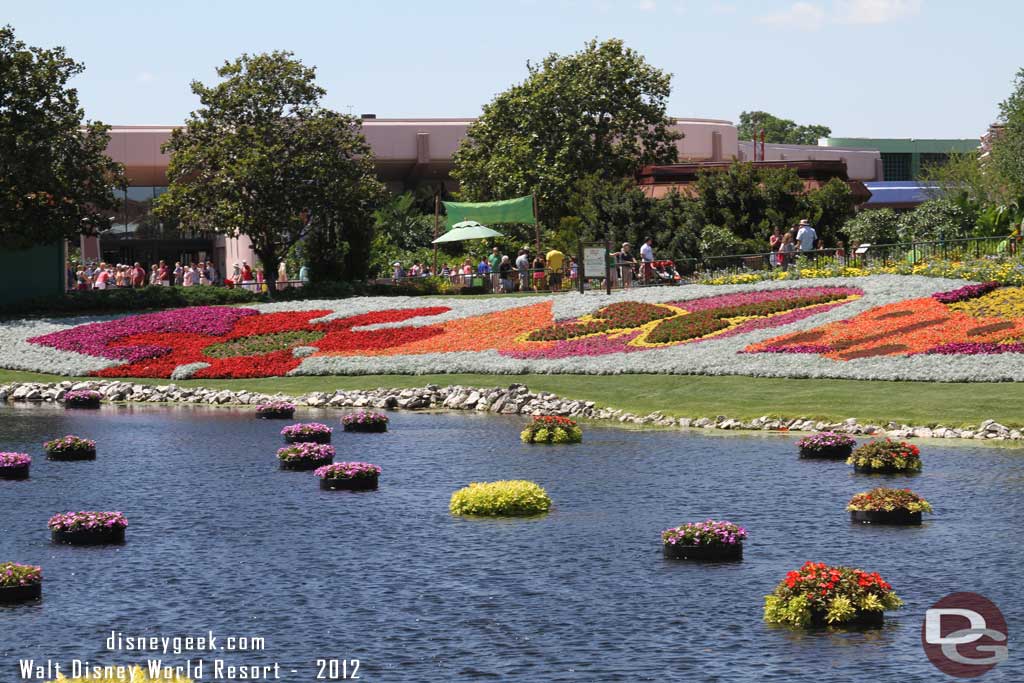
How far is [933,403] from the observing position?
32969 mm

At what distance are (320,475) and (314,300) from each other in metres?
33.8

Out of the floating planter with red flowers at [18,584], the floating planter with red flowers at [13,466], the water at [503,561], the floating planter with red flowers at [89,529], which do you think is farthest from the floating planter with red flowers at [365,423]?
the floating planter with red flowers at [18,584]

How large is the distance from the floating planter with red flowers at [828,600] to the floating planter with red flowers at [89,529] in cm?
945

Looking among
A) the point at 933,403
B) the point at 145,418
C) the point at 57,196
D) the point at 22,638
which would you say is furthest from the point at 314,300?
the point at 22,638

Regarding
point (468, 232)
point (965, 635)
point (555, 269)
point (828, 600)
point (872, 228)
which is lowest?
point (965, 635)

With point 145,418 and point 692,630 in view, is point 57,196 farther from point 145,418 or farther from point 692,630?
point 692,630

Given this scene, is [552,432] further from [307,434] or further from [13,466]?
[13,466]

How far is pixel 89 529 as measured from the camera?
68.6 feet

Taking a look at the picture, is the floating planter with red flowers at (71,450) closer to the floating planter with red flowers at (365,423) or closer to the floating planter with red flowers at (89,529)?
the floating planter with red flowers at (365,423)

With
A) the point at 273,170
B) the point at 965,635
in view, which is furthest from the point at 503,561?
the point at 273,170

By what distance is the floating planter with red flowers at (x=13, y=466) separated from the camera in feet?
90.1

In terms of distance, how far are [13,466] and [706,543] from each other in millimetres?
14198

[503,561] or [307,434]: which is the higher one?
[307,434]

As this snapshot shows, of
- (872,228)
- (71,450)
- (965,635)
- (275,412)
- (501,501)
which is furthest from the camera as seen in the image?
(872,228)
